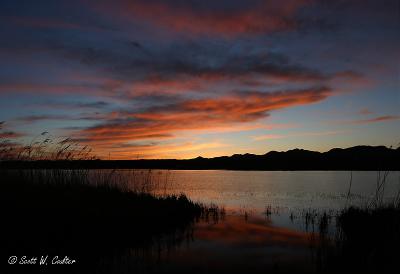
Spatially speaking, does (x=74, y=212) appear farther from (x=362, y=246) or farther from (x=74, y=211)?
(x=362, y=246)

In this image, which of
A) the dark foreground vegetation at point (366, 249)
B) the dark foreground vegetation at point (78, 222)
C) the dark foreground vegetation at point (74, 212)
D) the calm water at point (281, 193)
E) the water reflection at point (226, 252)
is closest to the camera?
the dark foreground vegetation at point (366, 249)

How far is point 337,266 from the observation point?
800cm

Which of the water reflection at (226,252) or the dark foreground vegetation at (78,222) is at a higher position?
the dark foreground vegetation at (78,222)

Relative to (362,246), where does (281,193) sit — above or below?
below

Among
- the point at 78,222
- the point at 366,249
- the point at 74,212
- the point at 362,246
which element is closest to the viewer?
the point at 366,249

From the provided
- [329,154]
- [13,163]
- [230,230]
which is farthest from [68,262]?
[329,154]

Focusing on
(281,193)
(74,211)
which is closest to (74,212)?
(74,211)

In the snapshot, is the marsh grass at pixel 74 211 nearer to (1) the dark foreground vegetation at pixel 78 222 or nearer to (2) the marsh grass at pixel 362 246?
(1) the dark foreground vegetation at pixel 78 222

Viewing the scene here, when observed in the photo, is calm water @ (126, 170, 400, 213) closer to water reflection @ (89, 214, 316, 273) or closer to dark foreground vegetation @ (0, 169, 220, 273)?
water reflection @ (89, 214, 316, 273)

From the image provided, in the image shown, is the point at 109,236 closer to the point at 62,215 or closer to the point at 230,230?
the point at 62,215

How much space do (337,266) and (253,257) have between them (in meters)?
2.34

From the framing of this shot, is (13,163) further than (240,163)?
No

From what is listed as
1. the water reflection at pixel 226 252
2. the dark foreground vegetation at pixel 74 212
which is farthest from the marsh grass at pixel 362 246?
the dark foreground vegetation at pixel 74 212

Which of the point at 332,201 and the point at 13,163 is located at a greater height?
the point at 13,163
